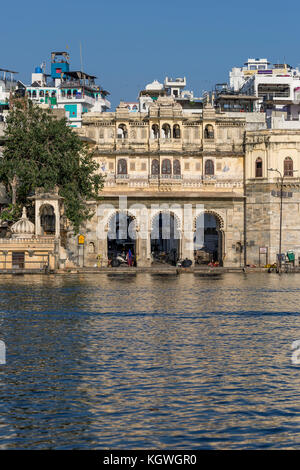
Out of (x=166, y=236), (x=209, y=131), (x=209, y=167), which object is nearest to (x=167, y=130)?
(x=209, y=131)

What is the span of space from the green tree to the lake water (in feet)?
87.5

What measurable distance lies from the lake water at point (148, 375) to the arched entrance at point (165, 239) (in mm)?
36035

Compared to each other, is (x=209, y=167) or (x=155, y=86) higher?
(x=155, y=86)

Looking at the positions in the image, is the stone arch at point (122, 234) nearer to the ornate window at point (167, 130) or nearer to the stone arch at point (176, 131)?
the ornate window at point (167, 130)

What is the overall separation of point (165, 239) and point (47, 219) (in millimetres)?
22705

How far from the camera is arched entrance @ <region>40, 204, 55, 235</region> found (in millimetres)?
67562

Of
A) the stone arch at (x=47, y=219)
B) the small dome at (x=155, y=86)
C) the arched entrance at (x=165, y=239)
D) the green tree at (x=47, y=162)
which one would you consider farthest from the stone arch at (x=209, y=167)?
the small dome at (x=155, y=86)

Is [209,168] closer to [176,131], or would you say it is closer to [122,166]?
[176,131]

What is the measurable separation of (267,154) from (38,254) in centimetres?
2179

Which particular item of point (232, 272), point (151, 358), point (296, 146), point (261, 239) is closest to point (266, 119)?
point (296, 146)

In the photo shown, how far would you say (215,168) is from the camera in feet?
236

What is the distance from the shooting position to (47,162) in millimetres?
65125

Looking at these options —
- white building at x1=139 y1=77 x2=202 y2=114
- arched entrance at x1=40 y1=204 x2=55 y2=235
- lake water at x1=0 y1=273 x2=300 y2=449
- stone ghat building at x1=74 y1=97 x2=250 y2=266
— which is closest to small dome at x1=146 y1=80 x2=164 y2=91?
white building at x1=139 y1=77 x2=202 y2=114
